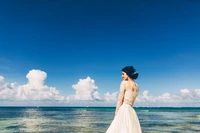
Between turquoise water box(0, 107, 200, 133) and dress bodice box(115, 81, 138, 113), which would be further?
turquoise water box(0, 107, 200, 133)

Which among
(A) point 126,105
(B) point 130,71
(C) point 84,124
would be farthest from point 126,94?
(C) point 84,124

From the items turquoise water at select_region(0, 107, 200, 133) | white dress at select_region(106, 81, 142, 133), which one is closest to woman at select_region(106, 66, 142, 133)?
white dress at select_region(106, 81, 142, 133)

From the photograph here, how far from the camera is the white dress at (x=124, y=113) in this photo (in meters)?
7.09

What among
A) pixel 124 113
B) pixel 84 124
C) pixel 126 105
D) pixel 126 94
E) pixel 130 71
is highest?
pixel 130 71

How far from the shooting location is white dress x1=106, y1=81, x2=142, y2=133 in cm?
709

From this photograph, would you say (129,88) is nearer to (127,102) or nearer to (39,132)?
(127,102)

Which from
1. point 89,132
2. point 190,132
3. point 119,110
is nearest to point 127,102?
point 119,110

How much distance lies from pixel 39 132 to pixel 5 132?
3.34 m

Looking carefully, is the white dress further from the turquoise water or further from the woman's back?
the turquoise water

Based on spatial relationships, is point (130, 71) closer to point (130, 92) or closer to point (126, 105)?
point (130, 92)

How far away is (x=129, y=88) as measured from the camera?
709 centimetres

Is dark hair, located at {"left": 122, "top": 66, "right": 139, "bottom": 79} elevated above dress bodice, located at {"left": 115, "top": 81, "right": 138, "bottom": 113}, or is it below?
above

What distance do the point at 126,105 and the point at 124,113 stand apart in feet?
0.71

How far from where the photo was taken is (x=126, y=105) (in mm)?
7191
